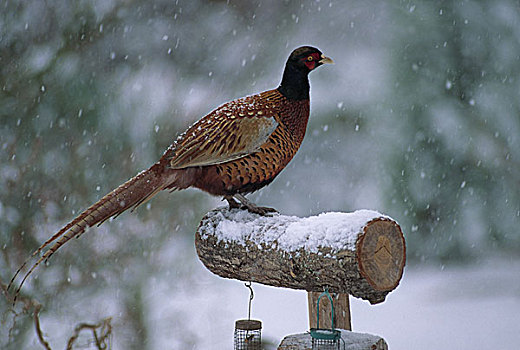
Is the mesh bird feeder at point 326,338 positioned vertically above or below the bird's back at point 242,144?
below

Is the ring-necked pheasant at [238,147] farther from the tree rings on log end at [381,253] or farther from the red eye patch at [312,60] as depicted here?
the tree rings on log end at [381,253]

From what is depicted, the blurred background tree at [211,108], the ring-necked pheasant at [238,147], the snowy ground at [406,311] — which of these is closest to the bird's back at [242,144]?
the ring-necked pheasant at [238,147]

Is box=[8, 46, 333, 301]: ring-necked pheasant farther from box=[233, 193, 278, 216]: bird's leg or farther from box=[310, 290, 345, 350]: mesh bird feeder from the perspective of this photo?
box=[310, 290, 345, 350]: mesh bird feeder

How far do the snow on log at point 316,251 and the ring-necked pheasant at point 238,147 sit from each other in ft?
0.58

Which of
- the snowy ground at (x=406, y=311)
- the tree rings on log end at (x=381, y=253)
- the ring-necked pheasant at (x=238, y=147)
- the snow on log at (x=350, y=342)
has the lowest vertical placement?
the snow on log at (x=350, y=342)

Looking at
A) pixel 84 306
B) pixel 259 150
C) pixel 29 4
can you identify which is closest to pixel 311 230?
pixel 259 150

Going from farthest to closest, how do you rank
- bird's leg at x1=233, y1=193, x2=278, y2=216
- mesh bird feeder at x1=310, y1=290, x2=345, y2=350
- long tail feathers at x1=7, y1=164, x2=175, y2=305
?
bird's leg at x1=233, y1=193, x2=278, y2=216, long tail feathers at x1=7, y1=164, x2=175, y2=305, mesh bird feeder at x1=310, y1=290, x2=345, y2=350

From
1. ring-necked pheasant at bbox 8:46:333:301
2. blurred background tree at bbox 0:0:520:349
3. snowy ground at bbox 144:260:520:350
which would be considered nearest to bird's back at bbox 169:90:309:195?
ring-necked pheasant at bbox 8:46:333:301

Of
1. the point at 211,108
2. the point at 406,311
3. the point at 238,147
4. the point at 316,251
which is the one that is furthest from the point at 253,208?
the point at 406,311

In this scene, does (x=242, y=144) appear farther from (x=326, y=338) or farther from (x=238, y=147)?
(x=326, y=338)

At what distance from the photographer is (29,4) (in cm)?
380

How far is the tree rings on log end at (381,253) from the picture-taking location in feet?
5.66

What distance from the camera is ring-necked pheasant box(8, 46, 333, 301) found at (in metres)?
2.16

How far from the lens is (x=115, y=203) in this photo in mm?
2080
